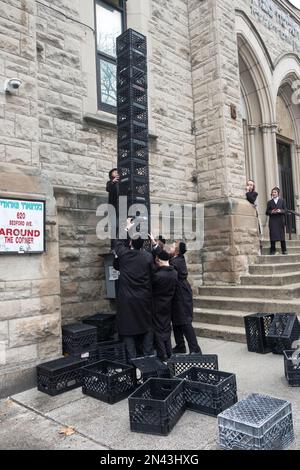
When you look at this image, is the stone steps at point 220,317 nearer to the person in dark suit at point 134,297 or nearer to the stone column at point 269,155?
the person in dark suit at point 134,297

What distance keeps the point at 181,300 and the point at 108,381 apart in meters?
2.01

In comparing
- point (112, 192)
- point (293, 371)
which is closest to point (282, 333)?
point (293, 371)

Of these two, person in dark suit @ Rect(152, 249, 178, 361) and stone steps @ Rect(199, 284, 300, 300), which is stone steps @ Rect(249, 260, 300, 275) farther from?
person in dark suit @ Rect(152, 249, 178, 361)

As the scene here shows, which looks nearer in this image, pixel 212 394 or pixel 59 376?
pixel 212 394

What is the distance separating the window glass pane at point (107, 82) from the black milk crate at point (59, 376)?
5.28m

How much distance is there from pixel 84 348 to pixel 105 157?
3730mm

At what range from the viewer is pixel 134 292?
507cm

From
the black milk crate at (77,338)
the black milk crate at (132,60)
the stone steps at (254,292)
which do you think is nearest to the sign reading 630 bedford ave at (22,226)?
the black milk crate at (77,338)

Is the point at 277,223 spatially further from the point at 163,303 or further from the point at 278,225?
the point at 163,303

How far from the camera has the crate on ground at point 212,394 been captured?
370cm
